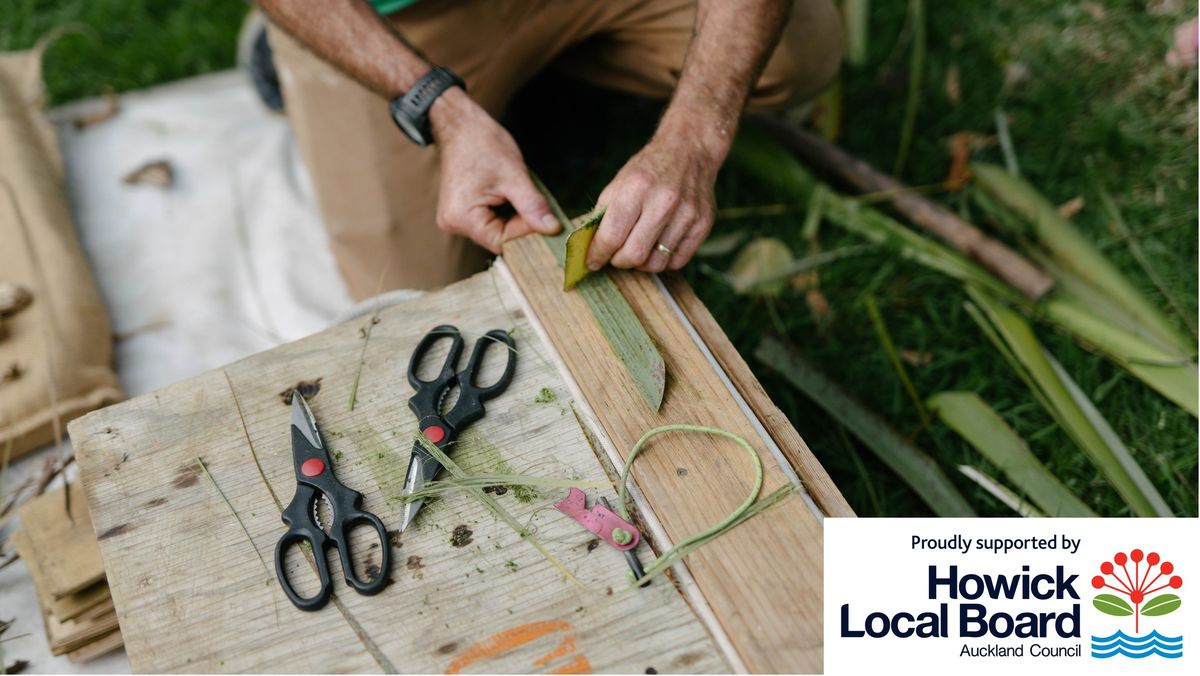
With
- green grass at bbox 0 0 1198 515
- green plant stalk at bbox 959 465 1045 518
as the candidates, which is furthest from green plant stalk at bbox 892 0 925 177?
green plant stalk at bbox 959 465 1045 518

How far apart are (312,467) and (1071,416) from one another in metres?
1.64

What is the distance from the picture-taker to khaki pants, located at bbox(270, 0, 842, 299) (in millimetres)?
2373

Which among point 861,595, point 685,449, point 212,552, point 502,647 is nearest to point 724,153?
point 685,449

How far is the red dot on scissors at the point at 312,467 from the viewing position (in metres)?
1.35

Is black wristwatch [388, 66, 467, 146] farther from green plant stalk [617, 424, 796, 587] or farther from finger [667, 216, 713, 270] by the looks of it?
green plant stalk [617, 424, 796, 587]

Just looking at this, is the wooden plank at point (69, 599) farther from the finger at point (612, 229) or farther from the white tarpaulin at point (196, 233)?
the finger at point (612, 229)

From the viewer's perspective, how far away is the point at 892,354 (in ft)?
7.20

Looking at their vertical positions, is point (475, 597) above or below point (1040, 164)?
below

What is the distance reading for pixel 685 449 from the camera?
4.45 feet

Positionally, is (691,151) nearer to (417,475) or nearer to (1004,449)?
(417,475)

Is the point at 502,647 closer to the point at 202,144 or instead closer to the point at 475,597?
the point at 475,597

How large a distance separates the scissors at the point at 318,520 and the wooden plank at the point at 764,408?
1.96 feet

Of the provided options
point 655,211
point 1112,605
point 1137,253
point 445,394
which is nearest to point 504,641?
point 445,394

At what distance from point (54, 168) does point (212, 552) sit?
6.04ft
